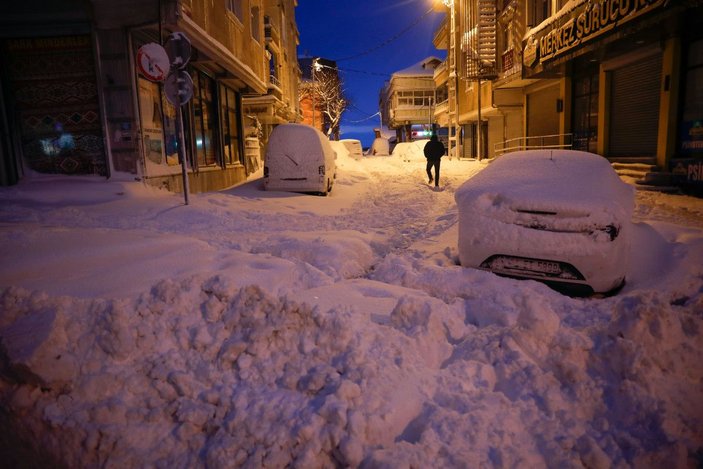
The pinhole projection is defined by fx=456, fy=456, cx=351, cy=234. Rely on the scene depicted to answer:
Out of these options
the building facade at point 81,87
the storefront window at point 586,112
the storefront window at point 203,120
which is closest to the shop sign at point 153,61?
the building facade at point 81,87

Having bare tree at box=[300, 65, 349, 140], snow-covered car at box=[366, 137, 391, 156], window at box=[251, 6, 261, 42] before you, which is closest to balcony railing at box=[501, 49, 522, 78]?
window at box=[251, 6, 261, 42]

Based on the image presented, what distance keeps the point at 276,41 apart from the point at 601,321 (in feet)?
88.0

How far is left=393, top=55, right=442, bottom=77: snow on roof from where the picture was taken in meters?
59.2

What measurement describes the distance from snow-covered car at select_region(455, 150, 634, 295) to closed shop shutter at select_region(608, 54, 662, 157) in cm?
990

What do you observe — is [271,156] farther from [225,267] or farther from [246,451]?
Result: [246,451]

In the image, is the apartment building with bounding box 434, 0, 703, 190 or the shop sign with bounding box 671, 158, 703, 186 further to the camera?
the apartment building with bounding box 434, 0, 703, 190

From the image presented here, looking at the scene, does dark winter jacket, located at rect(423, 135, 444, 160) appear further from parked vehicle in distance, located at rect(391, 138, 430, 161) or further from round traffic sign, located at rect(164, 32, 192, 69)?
parked vehicle in distance, located at rect(391, 138, 430, 161)

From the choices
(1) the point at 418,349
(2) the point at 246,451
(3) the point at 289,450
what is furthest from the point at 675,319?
(2) the point at 246,451

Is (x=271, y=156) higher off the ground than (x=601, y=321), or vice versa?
(x=271, y=156)

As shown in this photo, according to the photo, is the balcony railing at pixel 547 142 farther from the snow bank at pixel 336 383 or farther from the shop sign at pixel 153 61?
the snow bank at pixel 336 383

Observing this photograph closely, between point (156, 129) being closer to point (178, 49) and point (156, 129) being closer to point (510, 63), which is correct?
point (178, 49)

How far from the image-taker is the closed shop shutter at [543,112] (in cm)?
2014

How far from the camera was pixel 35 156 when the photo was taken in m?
9.38

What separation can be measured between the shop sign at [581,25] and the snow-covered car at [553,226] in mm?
7604
